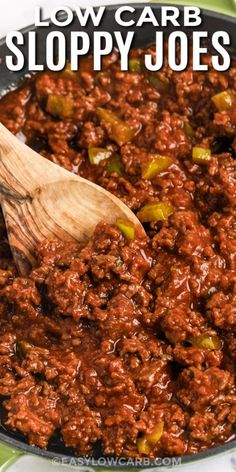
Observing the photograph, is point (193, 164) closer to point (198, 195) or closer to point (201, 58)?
point (198, 195)

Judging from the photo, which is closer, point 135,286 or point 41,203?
point 135,286

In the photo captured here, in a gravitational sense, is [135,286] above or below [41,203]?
below

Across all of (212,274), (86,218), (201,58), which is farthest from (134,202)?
(201,58)

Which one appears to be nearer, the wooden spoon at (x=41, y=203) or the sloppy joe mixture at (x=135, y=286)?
the sloppy joe mixture at (x=135, y=286)

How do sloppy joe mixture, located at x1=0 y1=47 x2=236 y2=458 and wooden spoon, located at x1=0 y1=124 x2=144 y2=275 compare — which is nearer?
sloppy joe mixture, located at x1=0 y1=47 x2=236 y2=458
